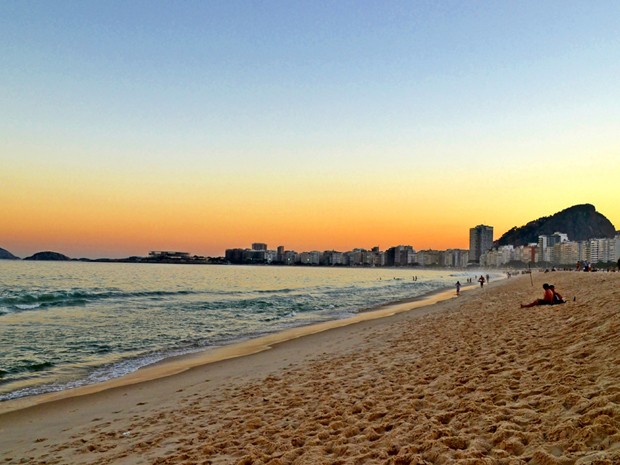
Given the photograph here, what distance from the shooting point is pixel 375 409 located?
605cm

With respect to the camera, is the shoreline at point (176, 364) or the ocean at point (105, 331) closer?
the shoreline at point (176, 364)

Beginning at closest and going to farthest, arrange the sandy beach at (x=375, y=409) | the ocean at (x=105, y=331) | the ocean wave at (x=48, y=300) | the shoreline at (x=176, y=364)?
the sandy beach at (x=375, y=409), the shoreline at (x=176, y=364), the ocean at (x=105, y=331), the ocean wave at (x=48, y=300)

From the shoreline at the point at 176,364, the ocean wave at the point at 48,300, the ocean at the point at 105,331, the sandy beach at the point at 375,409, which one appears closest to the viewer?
the sandy beach at the point at 375,409

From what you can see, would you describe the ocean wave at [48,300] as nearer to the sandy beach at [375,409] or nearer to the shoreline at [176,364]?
the shoreline at [176,364]

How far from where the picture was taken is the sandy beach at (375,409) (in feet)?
14.0

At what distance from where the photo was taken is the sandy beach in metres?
4.26

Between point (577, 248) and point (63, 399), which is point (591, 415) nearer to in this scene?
point (63, 399)

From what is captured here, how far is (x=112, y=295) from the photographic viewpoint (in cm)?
3750

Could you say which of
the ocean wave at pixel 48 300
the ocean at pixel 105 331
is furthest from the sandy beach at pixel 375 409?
the ocean wave at pixel 48 300

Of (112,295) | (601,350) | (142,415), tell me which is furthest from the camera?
(112,295)

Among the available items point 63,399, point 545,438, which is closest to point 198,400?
point 63,399

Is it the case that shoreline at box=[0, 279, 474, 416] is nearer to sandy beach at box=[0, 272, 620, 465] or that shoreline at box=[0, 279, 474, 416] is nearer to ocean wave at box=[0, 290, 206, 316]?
sandy beach at box=[0, 272, 620, 465]

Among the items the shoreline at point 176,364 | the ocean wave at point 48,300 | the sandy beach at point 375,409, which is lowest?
the ocean wave at point 48,300

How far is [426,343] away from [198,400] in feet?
20.3
